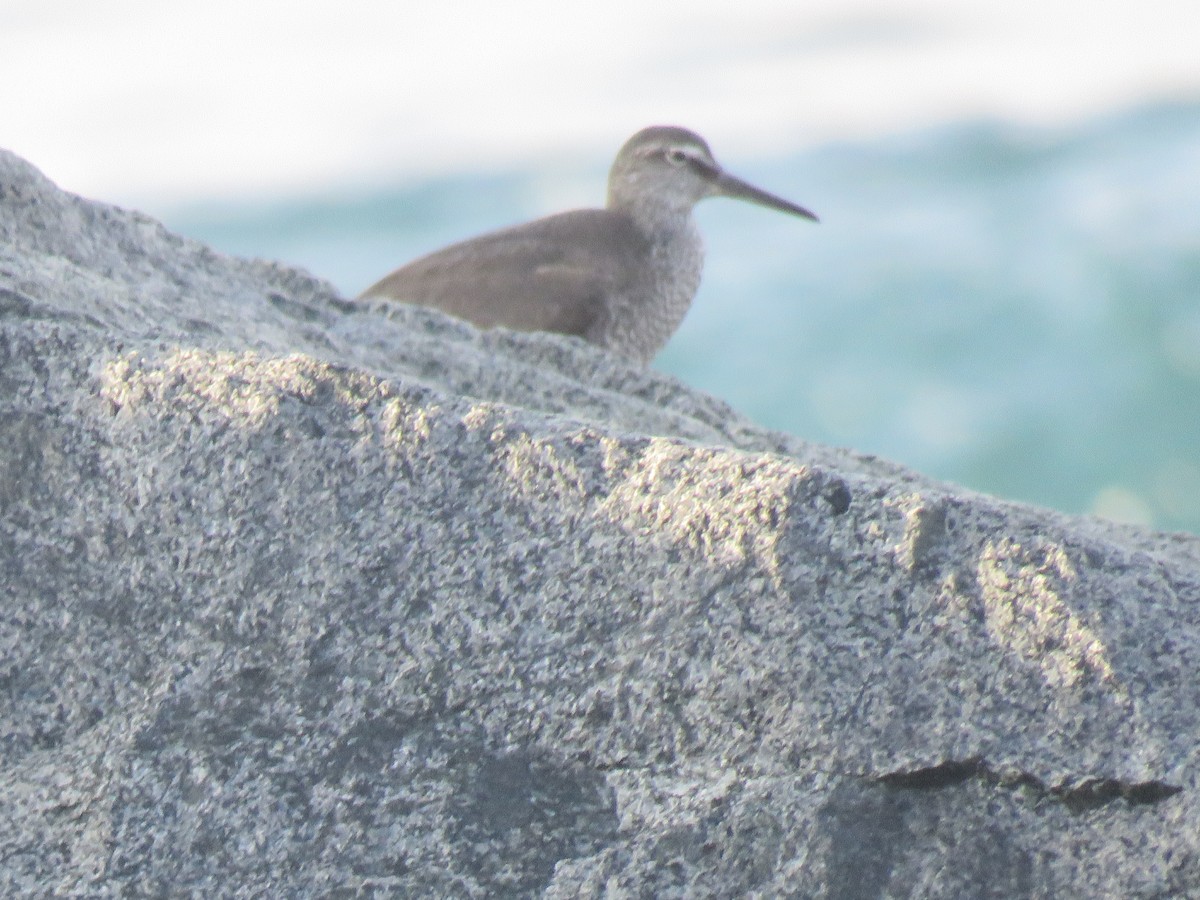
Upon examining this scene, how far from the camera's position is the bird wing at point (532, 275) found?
584 centimetres

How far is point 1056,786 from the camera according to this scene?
5.56 feet

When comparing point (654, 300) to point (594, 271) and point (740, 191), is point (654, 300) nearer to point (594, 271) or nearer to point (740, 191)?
point (594, 271)

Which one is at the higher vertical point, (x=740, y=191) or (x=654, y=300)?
(x=740, y=191)

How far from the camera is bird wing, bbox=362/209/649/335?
5.84 m

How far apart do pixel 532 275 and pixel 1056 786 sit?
4401mm

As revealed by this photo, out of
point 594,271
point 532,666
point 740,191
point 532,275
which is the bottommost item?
point 532,666

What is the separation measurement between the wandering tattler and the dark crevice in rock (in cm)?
409

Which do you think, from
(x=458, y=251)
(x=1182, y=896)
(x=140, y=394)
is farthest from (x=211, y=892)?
(x=458, y=251)

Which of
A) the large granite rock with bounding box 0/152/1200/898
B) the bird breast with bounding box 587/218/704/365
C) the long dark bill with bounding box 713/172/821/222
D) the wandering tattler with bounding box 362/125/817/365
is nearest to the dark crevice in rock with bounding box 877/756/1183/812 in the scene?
the large granite rock with bounding box 0/152/1200/898

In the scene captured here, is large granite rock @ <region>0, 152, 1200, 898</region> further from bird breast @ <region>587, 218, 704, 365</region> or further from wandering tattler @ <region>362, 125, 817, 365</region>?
bird breast @ <region>587, 218, 704, 365</region>

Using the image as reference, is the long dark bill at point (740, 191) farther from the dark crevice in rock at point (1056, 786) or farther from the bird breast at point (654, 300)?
the dark crevice in rock at point (1056, 786)

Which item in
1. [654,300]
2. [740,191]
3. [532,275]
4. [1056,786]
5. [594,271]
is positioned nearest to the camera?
[1056,786]

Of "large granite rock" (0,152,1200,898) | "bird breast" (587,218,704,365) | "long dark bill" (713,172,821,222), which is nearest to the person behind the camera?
"large granite rock" (0,152,1200,898)

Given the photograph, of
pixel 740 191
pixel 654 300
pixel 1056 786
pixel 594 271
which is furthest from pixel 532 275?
pixel 1056 786
